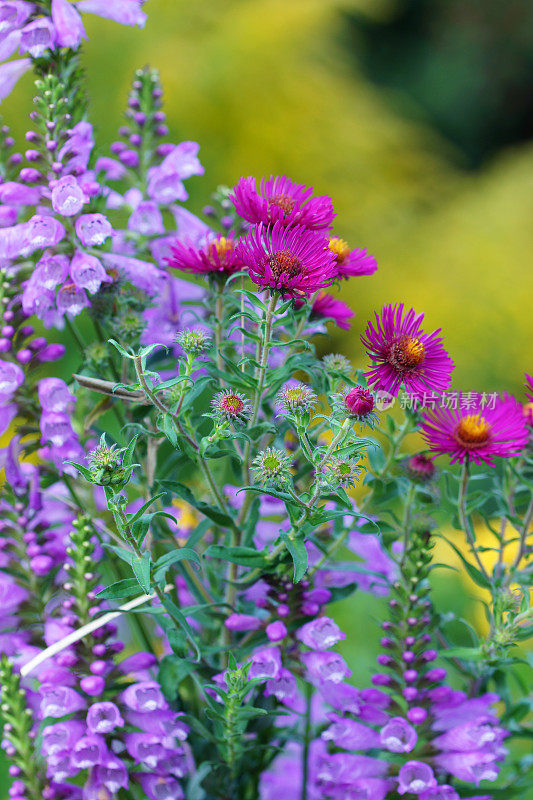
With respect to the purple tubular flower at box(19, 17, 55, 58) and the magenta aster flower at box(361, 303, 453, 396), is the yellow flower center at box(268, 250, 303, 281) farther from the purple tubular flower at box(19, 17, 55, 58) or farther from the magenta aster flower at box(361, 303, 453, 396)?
the purple tubular flower at box(19, 17, 55, 58)

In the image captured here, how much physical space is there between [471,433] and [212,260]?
146 millimetres

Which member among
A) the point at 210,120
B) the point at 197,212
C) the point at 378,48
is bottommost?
the point at 197,212

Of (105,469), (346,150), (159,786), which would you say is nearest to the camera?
(105,469)

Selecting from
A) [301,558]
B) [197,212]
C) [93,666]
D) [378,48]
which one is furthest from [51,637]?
[378,48]

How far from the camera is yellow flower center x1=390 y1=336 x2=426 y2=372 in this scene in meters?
0.35

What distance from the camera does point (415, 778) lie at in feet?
1.36

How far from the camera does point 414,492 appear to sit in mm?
421

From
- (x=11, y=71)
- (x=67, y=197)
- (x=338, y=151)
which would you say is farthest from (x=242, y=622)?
(x=338, y=151)

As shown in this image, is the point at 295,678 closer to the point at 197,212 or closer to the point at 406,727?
the point at 406,727

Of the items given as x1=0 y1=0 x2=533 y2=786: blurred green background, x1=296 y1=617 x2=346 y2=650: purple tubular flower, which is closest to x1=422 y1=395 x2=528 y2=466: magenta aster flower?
x1=296 y1=617 x2=346 y2=650: purple tubular flower

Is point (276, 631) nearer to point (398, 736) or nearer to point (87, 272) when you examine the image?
point (398, 736)

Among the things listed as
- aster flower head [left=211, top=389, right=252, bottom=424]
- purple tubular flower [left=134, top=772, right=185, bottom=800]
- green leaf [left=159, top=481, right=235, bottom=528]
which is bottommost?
purple tubular flower [left=134, top=772, right=185, bottom=800]

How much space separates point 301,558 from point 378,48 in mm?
1912

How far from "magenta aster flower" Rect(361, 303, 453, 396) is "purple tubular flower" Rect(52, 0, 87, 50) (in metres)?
0.22
